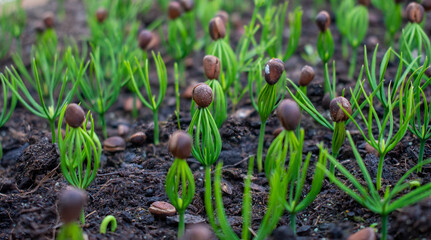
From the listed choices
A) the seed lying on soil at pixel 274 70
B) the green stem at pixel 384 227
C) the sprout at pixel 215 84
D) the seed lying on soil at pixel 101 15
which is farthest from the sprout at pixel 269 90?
the seed lying on soil at pixel 101 15

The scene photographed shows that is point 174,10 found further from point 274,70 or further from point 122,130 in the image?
point 274,70

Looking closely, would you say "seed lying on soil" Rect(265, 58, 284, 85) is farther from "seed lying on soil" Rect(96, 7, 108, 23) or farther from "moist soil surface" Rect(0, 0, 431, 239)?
"seed lying on soil" Rect(96, 7, 108, 23)

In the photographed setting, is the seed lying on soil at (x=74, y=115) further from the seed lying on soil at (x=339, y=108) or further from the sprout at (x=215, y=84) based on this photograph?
the seed lying on soil at (x=339, y=108)

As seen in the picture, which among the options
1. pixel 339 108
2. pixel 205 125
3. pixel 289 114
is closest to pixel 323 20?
pixel 339 108

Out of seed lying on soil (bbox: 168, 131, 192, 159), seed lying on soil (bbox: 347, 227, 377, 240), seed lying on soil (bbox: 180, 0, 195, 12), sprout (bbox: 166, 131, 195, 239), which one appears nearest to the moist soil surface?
seed lying on soil (bbox: 347, 227, 377, 240)

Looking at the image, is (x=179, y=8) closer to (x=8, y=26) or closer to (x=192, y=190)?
(x=8, y=26)

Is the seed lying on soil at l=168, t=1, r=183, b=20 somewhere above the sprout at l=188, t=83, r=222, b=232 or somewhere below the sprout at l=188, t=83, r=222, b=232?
above
